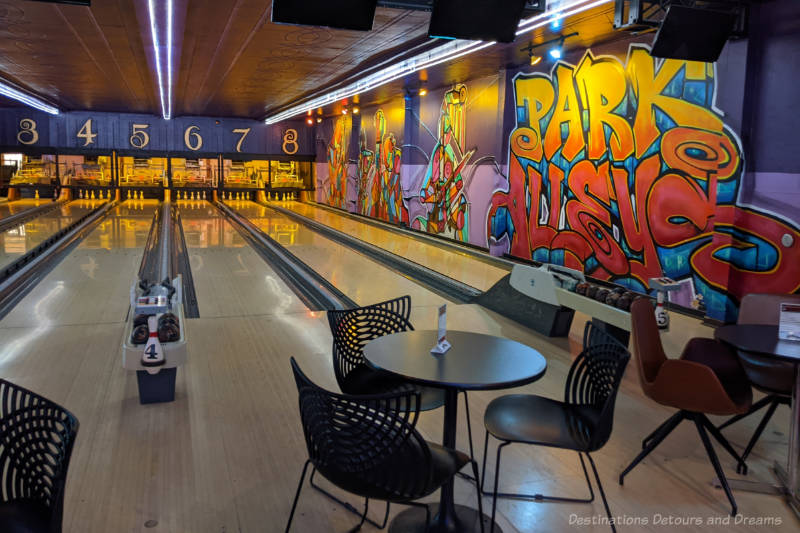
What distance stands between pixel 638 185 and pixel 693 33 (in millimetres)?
1900

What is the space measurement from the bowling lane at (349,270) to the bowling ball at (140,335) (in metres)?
2.80

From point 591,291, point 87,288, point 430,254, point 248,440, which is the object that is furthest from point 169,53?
point 248,440

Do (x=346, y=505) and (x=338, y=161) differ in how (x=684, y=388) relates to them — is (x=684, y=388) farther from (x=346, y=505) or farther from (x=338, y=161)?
(x=338, y=161)

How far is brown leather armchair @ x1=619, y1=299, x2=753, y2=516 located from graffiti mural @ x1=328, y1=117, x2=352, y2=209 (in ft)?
43.5

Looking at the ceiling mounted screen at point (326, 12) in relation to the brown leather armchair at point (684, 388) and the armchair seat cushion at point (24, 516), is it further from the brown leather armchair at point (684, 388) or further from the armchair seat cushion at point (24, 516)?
the armchair seat cushion at point (24, 516)

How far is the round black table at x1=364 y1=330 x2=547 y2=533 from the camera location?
1.99 meters

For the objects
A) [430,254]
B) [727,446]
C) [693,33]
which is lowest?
[727,446]

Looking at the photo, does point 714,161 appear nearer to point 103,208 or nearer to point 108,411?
point 108,411

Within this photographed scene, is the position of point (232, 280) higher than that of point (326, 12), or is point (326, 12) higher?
point (326, 12)

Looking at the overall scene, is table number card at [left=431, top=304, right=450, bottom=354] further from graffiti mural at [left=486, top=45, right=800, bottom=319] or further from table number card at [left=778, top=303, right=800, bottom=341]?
graffiti mural at [left=486, top=45, right=800, bottom=319]

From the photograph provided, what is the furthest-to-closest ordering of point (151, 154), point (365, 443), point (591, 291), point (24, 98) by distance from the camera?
point (151, 154), point (24, 98), point (591, 291), point (365, 443)

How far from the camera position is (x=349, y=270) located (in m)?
7.55

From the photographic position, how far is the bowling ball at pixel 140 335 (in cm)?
325

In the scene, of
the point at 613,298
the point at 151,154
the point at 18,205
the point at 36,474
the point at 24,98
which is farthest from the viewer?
the point at 151,154
